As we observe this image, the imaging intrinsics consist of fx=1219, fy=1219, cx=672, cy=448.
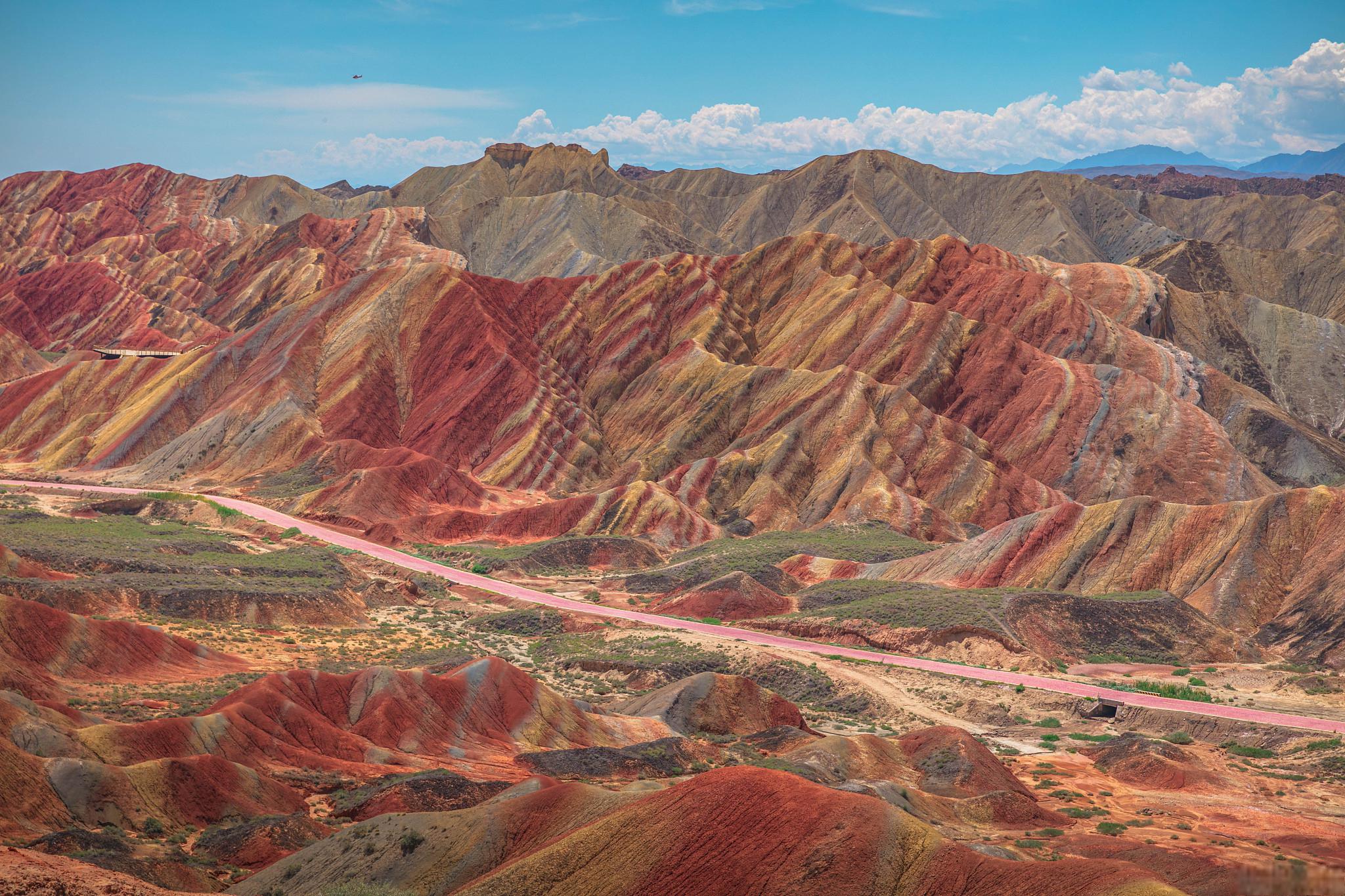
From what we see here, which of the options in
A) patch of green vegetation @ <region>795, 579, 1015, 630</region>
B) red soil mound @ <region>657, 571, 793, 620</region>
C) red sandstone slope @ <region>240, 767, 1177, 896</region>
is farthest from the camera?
red soil mound @ <region>657, 571, 793, 620</region>

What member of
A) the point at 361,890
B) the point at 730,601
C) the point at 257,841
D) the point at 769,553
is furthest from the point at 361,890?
the point at 769,553

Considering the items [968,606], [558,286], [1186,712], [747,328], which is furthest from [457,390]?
[1186,712]

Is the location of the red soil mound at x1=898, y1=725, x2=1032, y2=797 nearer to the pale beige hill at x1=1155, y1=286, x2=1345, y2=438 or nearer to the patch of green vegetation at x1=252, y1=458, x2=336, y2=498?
the patch of green vegetation at x1=252, y1=458, x2=336, y2=498

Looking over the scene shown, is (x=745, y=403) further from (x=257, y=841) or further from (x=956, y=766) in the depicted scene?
(x=257, y=841)

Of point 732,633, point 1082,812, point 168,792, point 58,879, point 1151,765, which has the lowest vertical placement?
point 732,633

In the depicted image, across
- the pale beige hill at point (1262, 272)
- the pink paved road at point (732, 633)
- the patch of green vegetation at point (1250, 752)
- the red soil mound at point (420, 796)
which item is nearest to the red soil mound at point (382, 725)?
the red soil mound at point (420, 796)

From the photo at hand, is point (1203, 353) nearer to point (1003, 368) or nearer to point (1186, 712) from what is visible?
point (1003, 368)

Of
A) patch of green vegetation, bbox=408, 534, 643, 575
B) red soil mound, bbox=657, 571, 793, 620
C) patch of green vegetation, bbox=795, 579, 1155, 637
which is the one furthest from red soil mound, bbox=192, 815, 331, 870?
patch of green vegetation, bbox=408, 534, 643, 575
